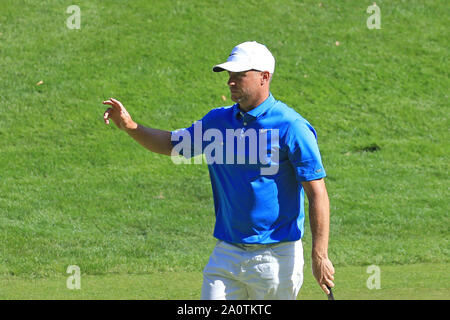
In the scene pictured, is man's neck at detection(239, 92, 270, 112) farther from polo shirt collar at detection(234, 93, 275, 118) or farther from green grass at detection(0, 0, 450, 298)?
green grass at detection(0, 0, 450, 298)

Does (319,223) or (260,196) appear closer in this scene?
(319,223)

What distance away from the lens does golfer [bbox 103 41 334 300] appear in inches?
165

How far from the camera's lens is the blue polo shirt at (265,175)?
13.8 ft

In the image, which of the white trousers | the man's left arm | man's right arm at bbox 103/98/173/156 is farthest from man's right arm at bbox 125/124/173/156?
the man's left arm

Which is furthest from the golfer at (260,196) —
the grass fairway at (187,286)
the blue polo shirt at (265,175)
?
the grass fairway at (187,286)

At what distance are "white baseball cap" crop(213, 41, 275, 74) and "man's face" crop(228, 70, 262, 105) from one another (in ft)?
0.15

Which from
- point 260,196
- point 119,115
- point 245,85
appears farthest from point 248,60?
point 119,115

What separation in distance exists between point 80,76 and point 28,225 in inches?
166

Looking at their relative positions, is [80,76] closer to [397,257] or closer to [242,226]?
[397,257]

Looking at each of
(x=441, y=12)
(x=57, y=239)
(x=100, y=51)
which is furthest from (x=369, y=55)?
(x=57, y=239)

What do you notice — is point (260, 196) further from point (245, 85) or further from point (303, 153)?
point (245, 85)

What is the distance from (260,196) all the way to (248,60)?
0.77m

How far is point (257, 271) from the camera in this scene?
4258 mm

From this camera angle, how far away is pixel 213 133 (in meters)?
4.53
